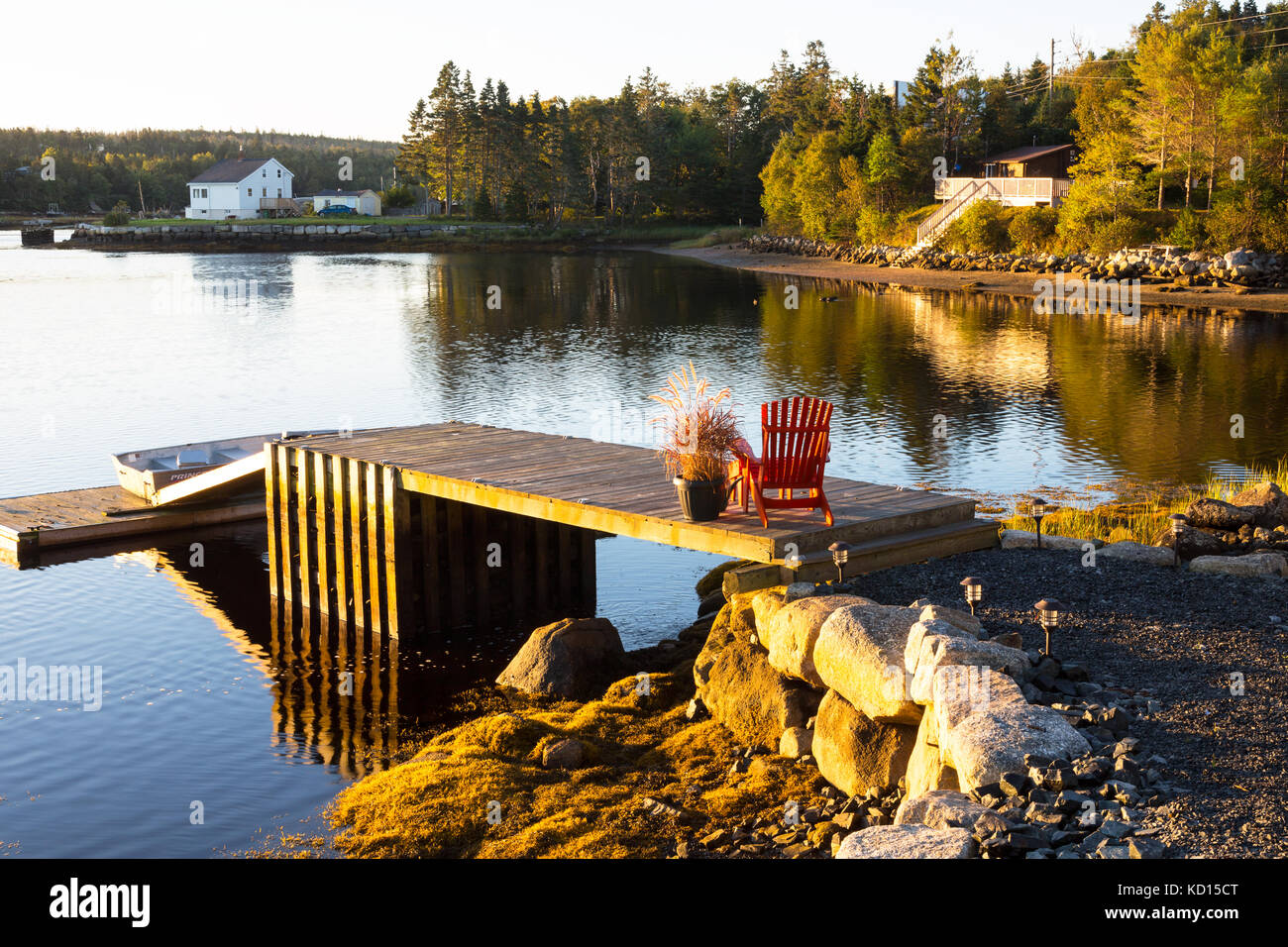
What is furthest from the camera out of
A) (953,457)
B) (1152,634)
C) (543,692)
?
(953,457)

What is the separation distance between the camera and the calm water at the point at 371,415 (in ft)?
45.7

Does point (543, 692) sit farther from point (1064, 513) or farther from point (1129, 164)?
point (1129, 164)

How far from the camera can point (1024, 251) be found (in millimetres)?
75312

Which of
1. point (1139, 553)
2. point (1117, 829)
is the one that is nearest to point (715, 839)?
point (1117, 829)

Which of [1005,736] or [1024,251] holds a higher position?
[1024,251]

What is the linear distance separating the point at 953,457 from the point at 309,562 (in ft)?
48.2

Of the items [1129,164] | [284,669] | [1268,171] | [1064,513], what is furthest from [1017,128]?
[284,669]

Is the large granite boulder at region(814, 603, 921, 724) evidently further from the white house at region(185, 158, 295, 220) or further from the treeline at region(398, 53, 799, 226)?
the white house at region(185, 158, 295, 220)

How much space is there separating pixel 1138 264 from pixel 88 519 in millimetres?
58096

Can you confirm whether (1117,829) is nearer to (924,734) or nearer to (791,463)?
(924,734)

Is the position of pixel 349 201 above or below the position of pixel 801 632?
above

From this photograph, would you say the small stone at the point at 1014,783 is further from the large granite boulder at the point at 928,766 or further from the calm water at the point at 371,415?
the calm water at the point at 371,415

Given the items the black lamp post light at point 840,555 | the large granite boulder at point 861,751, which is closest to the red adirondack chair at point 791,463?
the black lamp post light at point 840,555

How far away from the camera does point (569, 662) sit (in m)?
14.9
